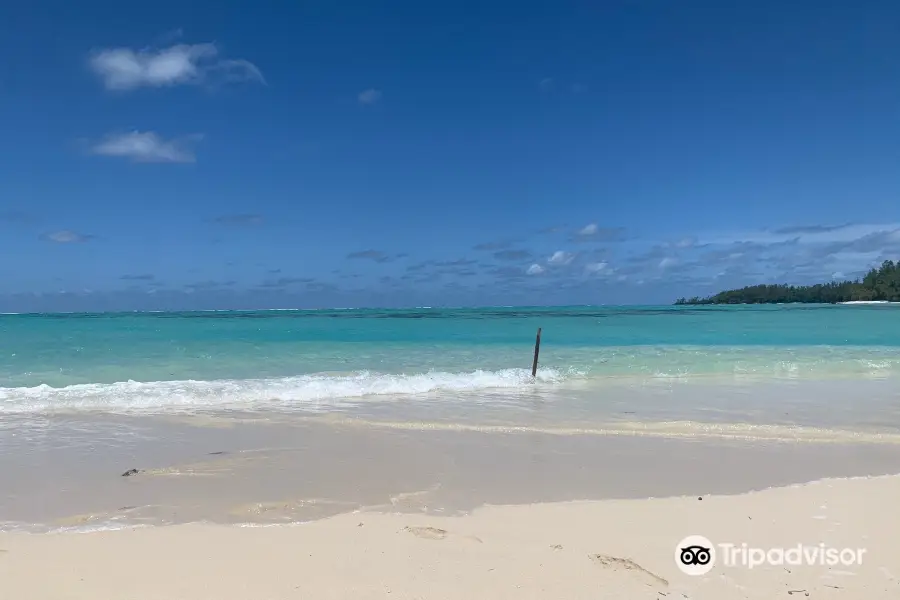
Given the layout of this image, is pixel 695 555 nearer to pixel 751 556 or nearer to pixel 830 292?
pixel 751 556

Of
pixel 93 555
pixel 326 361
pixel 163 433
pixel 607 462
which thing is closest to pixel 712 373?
pixel 607 462

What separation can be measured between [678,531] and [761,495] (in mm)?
1773

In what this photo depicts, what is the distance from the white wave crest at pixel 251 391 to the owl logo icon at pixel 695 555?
9.38 metres

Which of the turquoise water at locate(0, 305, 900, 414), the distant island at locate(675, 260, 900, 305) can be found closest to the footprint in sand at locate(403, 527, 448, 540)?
the turquoise water at locate(0, 305, 900, 414)

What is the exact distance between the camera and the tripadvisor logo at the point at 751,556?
4.63 metres

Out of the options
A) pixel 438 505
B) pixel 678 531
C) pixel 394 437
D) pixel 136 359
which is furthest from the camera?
pixel 136 359

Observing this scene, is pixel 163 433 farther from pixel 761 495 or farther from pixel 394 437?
pixel 761 495

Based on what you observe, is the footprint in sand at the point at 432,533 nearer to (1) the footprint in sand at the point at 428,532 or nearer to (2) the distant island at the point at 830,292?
(1) the footprint in sand at the point at 428,532

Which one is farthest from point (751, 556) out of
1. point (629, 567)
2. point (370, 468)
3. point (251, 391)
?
point (251, 391)

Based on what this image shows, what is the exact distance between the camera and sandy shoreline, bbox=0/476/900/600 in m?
4.23

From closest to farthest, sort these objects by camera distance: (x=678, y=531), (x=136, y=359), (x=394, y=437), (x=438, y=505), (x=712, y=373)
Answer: (x=678, y=531) → (x=438, y=505) → (x=394, y=437) → (x=712, y=373) → (x=136, y=359)

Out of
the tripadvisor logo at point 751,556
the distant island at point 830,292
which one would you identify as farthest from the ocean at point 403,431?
the distant island at point 830,292

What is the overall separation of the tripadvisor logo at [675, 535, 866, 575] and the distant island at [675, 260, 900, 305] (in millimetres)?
158578

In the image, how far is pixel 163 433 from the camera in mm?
10062
